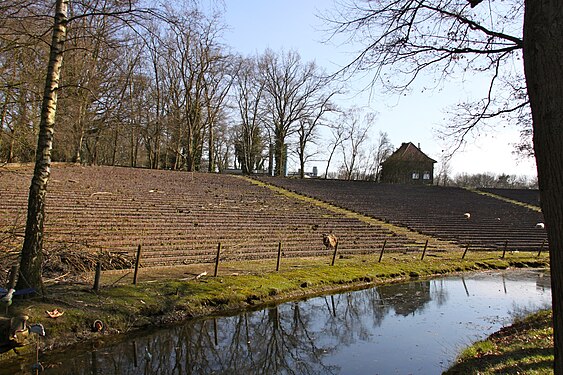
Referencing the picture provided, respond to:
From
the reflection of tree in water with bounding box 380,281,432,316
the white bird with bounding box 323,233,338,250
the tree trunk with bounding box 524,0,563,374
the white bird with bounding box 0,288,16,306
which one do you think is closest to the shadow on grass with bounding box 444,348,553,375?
the tree trunk with bounding box 524,0,563,374

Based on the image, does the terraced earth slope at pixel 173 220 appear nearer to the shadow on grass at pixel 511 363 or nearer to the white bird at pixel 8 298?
the white bird at pixel 8 298

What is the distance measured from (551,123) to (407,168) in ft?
214

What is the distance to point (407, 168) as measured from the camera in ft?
217

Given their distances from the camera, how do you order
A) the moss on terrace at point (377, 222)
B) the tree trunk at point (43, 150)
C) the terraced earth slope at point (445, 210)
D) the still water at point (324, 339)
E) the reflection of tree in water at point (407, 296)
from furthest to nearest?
the terraced earth slope at point (445, 210) < the moss on terrace at point (377, 222) < the reflection of tree in water at point (407, 296) < the tree trunk at point (43, 150) < the still water at point (324, 339)

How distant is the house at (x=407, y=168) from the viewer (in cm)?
6556

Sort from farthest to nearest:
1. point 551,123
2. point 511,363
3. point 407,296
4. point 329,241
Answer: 1. point 329,241
2. point 407,296
3. point 511,363
4. point 551,123

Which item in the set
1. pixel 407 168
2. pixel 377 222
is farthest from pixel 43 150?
pixel 407 168

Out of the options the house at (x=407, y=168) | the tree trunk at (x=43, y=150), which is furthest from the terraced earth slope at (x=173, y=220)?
the house at (x=407, y=168)

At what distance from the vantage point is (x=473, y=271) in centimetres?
2114

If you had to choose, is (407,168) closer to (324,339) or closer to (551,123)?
(324,339)

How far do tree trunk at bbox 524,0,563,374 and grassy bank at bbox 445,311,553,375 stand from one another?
3051mm

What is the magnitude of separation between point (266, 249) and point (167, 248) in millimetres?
4668

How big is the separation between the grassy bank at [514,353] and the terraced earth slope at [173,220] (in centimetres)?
934

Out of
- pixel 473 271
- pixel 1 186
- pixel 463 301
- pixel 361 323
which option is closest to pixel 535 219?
pixel 473 271
